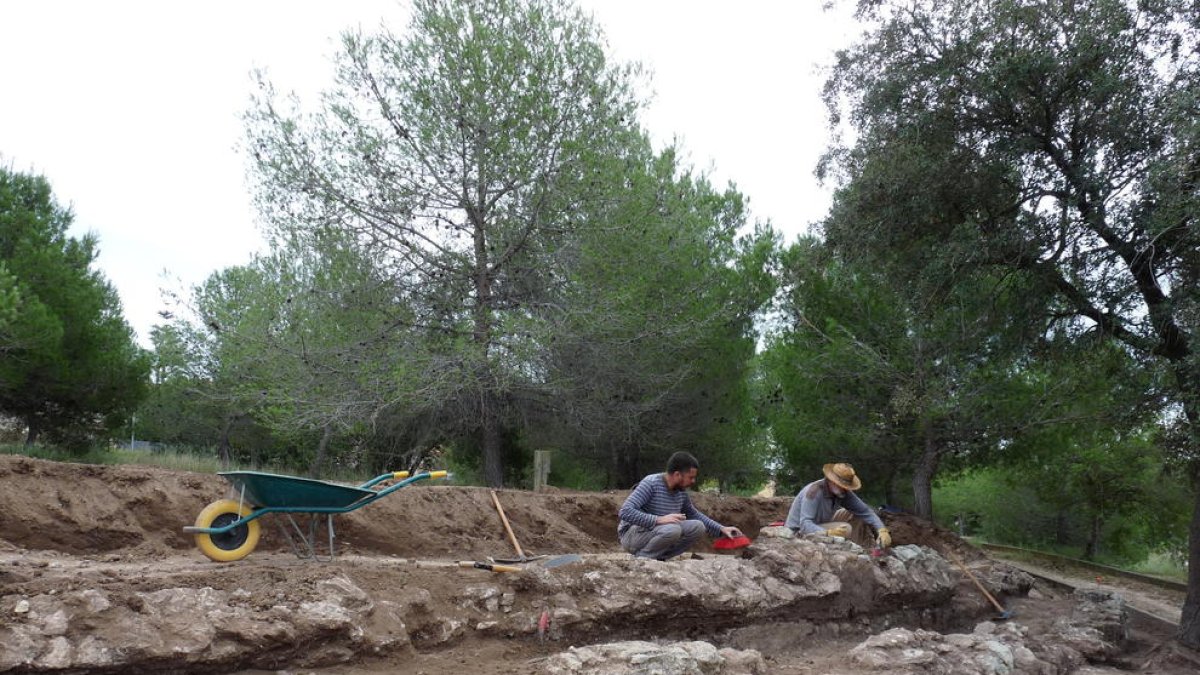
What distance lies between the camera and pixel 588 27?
1340 centimetres

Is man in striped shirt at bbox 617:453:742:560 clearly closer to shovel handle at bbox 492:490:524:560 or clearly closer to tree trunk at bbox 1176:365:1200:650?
shovel handle at bbox 492:490:524:560

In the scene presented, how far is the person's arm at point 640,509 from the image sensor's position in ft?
23.2

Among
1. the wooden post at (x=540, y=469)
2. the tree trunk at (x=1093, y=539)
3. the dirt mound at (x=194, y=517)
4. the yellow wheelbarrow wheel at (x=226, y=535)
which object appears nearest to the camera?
the yellow wheelbarrow wheel at (x=226, y=535)

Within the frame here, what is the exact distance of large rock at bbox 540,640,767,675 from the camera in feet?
15.5

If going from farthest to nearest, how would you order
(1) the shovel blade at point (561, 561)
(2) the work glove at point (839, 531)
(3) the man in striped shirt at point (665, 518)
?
(2) the work glove at point (839, 531), (3) the man in striped shirt at point (665, 518), (1) the shovel blade at point (561, 561)

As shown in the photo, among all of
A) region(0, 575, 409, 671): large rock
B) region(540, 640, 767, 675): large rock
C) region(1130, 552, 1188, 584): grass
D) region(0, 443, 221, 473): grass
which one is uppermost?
region(0, 443, 221, 473): grass

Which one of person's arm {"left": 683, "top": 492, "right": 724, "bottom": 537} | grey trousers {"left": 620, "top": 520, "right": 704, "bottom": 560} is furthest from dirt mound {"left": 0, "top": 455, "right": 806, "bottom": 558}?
person's arm {"left": 683, "top": 492, "right": 724, "bottom": 537}

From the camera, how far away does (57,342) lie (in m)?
16.2

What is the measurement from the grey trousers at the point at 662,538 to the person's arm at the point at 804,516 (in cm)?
178

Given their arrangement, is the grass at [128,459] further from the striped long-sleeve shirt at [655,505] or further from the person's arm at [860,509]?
the person's arm at [860,509]

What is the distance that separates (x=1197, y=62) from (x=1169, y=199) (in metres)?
2.33

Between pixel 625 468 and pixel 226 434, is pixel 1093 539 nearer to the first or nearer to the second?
pixel 625 468

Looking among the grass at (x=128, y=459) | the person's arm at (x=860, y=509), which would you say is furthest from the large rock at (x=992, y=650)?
the grass at (x=128, y=459)

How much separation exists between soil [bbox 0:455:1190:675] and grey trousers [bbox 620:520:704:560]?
0.46 metres
